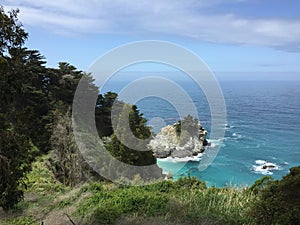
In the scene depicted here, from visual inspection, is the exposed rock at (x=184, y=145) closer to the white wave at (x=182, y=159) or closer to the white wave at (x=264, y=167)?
the white wave at (x=182, y=159)

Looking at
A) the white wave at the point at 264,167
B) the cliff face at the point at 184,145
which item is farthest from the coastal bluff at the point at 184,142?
the white wave at the point at 264,167

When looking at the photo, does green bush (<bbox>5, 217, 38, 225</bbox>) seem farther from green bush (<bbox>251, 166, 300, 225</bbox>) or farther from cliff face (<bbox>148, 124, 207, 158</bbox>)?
cliff face (<bbox>148, 124, 207, 158</bbox>)

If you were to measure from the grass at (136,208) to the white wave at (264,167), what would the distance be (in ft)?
69.0

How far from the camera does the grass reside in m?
5.12

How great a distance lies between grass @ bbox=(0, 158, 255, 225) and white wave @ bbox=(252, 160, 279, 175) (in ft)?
69.0

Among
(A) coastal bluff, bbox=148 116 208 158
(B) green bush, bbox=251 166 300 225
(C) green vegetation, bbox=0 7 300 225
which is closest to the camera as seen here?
(B) green bush, bbox=251 166 300 225

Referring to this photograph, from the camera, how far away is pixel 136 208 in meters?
A: 5.96

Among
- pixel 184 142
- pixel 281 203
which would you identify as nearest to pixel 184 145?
pixel 184 142

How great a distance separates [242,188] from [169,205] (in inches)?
105

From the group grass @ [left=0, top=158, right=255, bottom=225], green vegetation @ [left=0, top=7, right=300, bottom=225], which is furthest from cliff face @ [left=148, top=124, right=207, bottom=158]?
grass @ [left=0, top=158, right=255, bottom=225]

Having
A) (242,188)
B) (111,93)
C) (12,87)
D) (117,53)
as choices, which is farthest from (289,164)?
(12,87)

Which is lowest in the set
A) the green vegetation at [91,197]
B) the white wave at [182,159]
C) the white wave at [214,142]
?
the white wave at [182,159]

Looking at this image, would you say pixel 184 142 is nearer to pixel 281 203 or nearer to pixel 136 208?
pixel 136 208

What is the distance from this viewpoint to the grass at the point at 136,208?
5.12m
